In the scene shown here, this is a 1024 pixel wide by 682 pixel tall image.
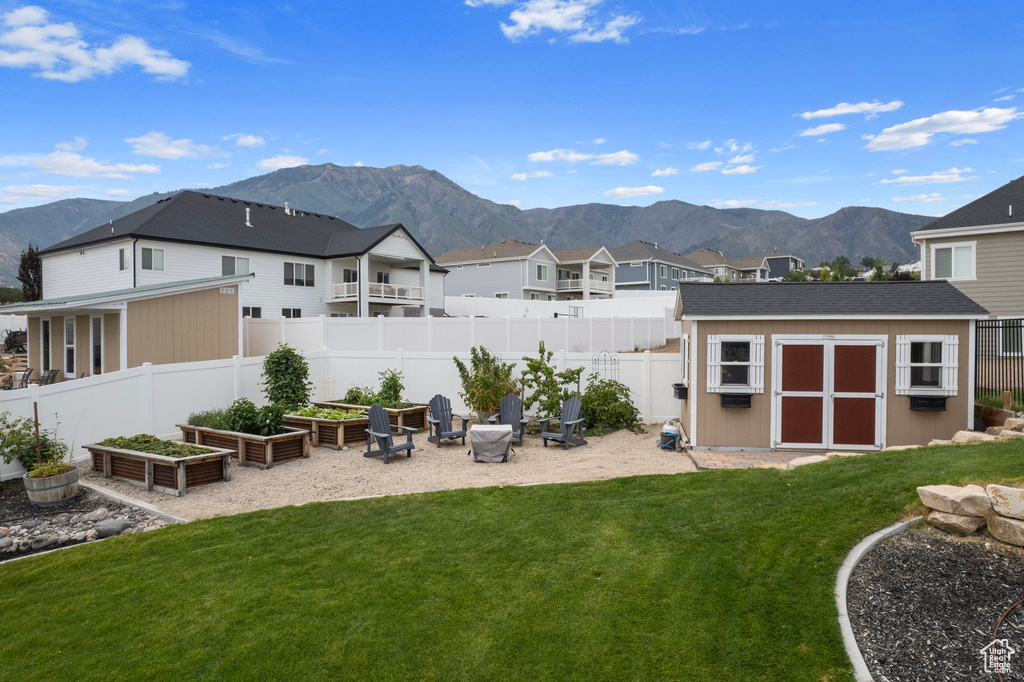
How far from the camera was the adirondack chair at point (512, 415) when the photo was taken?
11.6m

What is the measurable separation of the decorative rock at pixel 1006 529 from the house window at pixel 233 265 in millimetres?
27821

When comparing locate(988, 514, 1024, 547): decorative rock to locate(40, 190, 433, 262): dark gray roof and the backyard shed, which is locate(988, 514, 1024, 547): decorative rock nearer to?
the backyard shed

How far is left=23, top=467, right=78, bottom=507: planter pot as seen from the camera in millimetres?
7363

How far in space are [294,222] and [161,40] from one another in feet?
34.4

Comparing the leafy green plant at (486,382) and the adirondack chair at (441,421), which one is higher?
the leafy green plant at (486,382)

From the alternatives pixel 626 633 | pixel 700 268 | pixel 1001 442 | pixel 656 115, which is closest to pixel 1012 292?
pixel 1001 442

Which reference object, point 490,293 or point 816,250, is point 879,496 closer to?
point 490,293

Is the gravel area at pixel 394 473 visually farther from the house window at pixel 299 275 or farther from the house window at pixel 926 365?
the house window at pixel 299 275

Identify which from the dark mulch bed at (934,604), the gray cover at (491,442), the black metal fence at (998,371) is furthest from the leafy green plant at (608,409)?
the dark mulch bed at (934,604)

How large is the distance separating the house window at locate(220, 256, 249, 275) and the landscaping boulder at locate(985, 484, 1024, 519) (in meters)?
27.8

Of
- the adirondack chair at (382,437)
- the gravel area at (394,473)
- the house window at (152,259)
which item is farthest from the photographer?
the house window at (152,259)

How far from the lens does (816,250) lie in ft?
584


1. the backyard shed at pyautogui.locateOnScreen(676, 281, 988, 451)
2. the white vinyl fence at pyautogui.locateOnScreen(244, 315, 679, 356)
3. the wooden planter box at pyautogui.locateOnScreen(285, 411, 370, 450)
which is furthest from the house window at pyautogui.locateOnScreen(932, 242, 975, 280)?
the wooden planter box at pyautogui.locateOnScreen(285, 411, 370, 450)

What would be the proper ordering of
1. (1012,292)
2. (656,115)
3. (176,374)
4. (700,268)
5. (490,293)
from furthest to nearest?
1. (700,268)
2. (490,293)
3. (656,115)
4. (1012,292)
5. (176,374)
